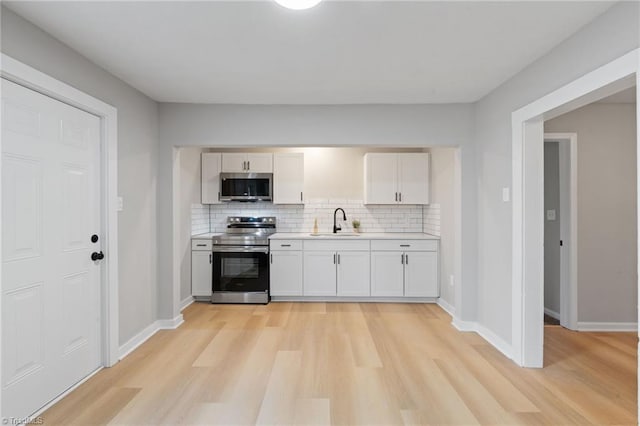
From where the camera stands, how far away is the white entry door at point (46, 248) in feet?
6.48

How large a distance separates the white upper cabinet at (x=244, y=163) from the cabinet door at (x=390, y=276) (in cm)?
198

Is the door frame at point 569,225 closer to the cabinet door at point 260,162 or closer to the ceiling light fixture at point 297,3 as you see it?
the ceiling light fixture at point 297,3

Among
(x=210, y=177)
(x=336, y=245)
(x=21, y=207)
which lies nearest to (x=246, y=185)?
(x=210, y=177)

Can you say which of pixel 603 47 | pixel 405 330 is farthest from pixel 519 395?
pixel 603 47

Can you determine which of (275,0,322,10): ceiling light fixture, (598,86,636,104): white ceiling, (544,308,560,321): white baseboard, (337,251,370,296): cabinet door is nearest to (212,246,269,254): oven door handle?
(337,251,370,296): cabinet door

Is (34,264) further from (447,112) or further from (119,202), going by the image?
(447,112)

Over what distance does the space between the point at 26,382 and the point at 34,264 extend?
69 cm

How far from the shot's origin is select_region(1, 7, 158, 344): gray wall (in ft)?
7.51

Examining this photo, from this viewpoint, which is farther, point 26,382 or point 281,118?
point 281,118

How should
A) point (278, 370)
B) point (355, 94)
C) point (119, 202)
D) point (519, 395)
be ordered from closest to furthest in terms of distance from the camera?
point (519, 395) < point (278, 370) < point (119, 202) < point (355, 94)

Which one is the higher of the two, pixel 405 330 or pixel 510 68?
pixel 510 68

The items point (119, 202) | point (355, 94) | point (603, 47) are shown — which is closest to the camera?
point (603, 47)

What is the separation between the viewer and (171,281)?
12.1 feet

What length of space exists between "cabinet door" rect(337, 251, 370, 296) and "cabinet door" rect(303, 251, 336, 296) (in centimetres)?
11
